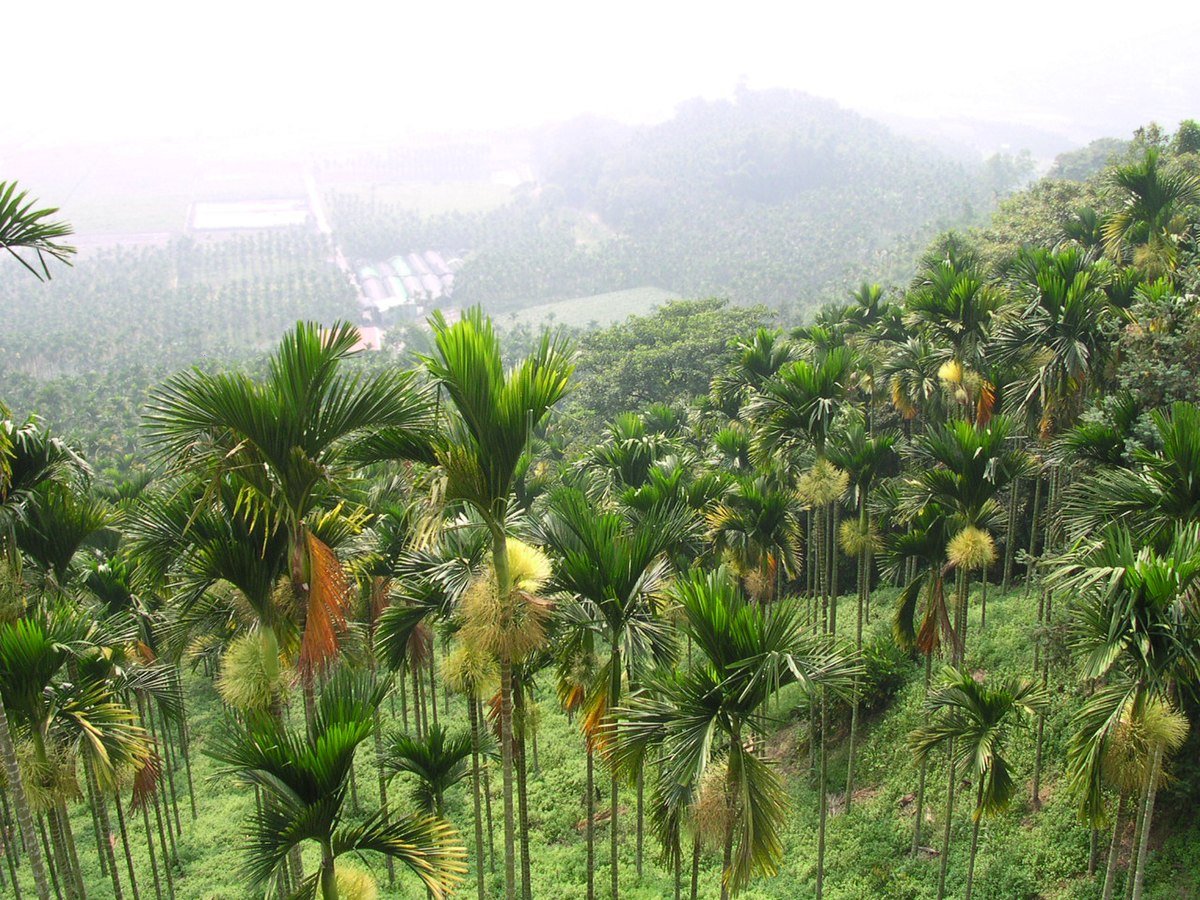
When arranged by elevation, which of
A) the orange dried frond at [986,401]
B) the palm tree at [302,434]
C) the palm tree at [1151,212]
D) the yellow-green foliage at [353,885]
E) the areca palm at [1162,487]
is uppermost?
the palm tree at [1151,212]

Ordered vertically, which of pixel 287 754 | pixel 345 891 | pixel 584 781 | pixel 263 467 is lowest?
pixel 584 781

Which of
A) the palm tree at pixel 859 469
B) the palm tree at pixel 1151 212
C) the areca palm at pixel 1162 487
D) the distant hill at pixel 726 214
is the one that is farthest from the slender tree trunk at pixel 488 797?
the distant hill at pixel 726 214

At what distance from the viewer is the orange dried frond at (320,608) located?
19.8ft

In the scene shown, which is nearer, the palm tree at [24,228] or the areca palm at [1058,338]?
the palm tree at [24,228]

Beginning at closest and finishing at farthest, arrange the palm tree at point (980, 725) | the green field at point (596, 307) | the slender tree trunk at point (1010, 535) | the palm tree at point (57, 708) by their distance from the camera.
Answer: the palm tree at point (57, 708) < the palm tree at point (980, 725) < the slender tree trunk at point (1010, 535) < the green field at point (596, 307)

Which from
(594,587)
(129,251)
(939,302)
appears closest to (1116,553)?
(594,587)

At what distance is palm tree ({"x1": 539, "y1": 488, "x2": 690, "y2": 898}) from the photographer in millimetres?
7613

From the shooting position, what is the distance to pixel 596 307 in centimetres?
9950

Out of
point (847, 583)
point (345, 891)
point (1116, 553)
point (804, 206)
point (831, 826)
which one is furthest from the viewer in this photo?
point (804, 206)

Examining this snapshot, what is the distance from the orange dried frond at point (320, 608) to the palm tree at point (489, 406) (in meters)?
0.95

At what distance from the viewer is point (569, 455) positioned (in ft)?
101

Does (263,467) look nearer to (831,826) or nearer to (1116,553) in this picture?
(1116,553)

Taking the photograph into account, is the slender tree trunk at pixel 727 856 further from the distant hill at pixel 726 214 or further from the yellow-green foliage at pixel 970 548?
the distant hill at pixel 726 214

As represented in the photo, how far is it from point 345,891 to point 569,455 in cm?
2531
